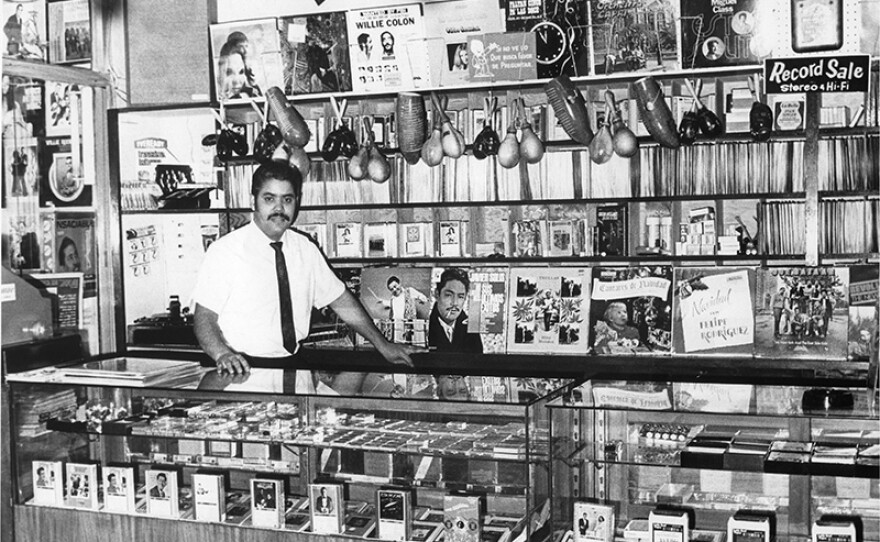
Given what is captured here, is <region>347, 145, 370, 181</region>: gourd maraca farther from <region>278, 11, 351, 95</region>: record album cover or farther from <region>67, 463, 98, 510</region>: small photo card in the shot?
<region>67, 463, 98, 510</region>: small photo card

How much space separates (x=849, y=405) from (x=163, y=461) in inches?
90.9

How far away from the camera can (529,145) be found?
5.33 metres

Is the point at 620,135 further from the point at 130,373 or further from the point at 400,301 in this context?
the point at 130,373

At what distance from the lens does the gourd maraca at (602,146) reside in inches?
206

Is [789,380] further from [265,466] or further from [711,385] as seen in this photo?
[265,466]

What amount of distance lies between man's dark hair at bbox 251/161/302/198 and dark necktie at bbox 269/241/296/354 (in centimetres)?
34

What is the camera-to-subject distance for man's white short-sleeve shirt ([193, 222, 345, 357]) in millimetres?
4723

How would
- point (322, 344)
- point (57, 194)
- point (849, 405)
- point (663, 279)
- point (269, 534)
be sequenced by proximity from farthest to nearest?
1. point (57, 194)
2. point (322, 344)
3. point (663, 279)
4. point (269, 534)
5. point (849, 405)

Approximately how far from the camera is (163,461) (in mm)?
3787

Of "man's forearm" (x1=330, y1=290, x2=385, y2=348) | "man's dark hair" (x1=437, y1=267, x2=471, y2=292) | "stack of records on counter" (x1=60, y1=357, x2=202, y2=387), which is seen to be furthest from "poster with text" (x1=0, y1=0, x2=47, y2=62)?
"stack of records on counter" (x1=60, y1=357, x2=202, y2=387)

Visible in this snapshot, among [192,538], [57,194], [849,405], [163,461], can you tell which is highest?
[57,194]

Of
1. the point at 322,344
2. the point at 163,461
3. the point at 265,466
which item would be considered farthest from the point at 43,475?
the point at 322,344

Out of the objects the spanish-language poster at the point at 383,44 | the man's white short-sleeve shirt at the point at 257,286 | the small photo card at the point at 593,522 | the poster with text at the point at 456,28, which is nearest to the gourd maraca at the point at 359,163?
the spanish-language poster at the point at 383,44

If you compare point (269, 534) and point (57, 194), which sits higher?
point (57, 194)
